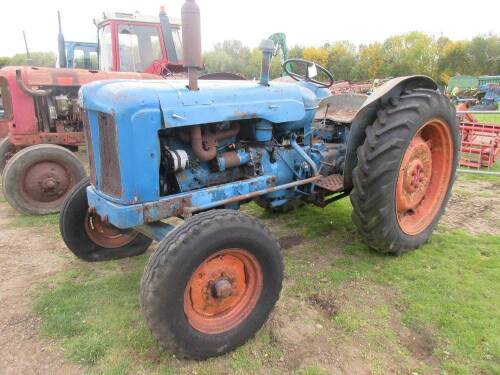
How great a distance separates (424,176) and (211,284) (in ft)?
7.37

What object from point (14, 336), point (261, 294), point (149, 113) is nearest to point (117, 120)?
point (149, 113)

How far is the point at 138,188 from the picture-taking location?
96.2 inches

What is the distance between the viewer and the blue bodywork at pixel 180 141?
7.84 feet

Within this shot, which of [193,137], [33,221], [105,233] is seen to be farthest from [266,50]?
[33,221]

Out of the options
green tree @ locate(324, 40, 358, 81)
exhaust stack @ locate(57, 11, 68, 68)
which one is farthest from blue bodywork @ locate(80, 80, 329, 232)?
green tree @ locate(324, 40, 358, 81)

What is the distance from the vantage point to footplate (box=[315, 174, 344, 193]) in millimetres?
3369

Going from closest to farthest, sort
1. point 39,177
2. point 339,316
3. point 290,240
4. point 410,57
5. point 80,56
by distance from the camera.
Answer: point 339,316, point 290,240, point 39,177, point 80,56, point 410,57

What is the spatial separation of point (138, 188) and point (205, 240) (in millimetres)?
591

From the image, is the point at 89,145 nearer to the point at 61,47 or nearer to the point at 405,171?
the point at 405,171

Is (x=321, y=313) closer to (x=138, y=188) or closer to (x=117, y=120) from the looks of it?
(x=138, y=188)

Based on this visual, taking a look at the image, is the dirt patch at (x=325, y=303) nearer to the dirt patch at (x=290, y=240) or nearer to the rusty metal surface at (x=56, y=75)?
the dirt patch at (x=290, y=240)

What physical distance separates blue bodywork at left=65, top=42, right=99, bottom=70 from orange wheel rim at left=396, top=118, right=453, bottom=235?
7.41 meters

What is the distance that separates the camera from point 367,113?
10.5 feet

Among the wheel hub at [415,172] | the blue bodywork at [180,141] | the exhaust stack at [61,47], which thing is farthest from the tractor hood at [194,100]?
the exhaust stack at [61,47]
